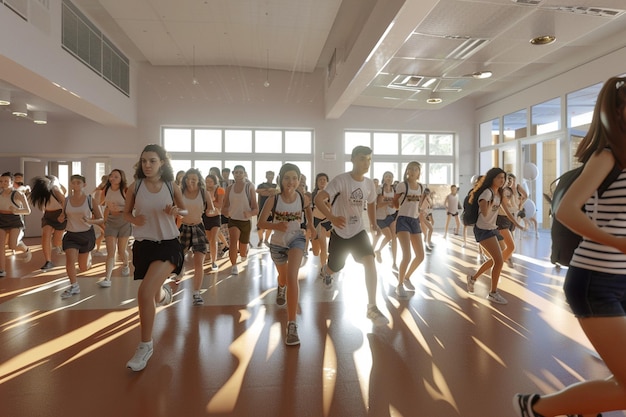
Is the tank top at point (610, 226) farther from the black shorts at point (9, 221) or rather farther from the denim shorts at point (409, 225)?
the black shorts at point (9, 221)

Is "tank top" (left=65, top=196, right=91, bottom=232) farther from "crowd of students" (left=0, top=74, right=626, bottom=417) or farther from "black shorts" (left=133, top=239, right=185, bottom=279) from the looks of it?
"black shorts" (left=133, top=239, right=185, bottom=279)

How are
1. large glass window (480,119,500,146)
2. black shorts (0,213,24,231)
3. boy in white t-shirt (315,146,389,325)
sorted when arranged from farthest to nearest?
1. large glass window (480,119,500,146)
2. black shorts (0,213,24,231)
3. boy in white t-shirt (315,146,389,325)

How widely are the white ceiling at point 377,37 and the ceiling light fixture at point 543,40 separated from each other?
0.14 meters

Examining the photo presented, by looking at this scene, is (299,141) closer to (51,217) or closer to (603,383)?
(51,217)

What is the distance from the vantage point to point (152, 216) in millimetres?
2926

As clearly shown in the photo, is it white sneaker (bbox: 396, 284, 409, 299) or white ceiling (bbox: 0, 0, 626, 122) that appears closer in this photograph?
white sneaker (bbox: 396, 284, 409, 299)

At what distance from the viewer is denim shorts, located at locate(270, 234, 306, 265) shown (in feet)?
11.4

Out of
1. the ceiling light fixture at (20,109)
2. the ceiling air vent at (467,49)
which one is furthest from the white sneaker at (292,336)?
the ceiling light fixture at (20,109)

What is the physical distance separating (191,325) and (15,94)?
31.6ft

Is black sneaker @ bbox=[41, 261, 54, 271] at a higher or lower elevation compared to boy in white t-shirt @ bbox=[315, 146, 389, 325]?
lower

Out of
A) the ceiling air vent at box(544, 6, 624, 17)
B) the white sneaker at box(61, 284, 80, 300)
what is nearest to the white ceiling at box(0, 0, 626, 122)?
the ceiling air vent at box(544, 6, 624, 17)

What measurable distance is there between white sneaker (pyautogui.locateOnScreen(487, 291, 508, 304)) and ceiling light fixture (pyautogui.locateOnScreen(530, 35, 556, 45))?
5580mm

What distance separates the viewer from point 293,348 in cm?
315

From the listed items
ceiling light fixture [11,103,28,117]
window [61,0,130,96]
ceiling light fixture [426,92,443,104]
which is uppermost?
window [61,0,130,96]
